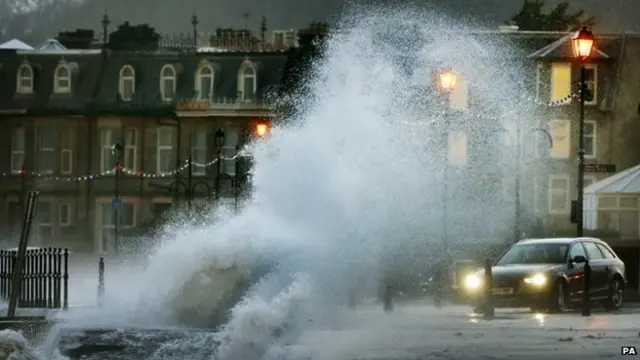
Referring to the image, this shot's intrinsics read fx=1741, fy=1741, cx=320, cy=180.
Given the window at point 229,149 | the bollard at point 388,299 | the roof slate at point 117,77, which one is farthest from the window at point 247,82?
the bollard at point 388,299

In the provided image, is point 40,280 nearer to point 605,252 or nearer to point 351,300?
point 351,300

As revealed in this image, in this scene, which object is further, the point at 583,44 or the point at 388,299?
the point at 583,44

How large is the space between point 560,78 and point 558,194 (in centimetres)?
531

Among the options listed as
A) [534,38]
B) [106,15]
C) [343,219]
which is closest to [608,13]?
[534,38]

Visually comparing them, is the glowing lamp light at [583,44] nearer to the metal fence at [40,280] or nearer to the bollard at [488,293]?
the bollard at [488,293]

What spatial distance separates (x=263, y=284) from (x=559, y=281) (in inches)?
536

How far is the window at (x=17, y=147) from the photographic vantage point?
293ft

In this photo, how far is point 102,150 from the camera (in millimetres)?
88062

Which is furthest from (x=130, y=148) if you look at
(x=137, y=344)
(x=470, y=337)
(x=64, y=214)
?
(x=137, y=344)

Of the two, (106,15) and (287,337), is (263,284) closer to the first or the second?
(287,337)

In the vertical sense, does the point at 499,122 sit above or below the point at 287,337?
above

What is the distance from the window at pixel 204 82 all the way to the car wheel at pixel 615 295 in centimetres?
5102

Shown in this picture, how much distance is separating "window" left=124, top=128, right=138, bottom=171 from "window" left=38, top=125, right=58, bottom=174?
372 centimetres

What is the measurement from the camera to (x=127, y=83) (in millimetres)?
88438
